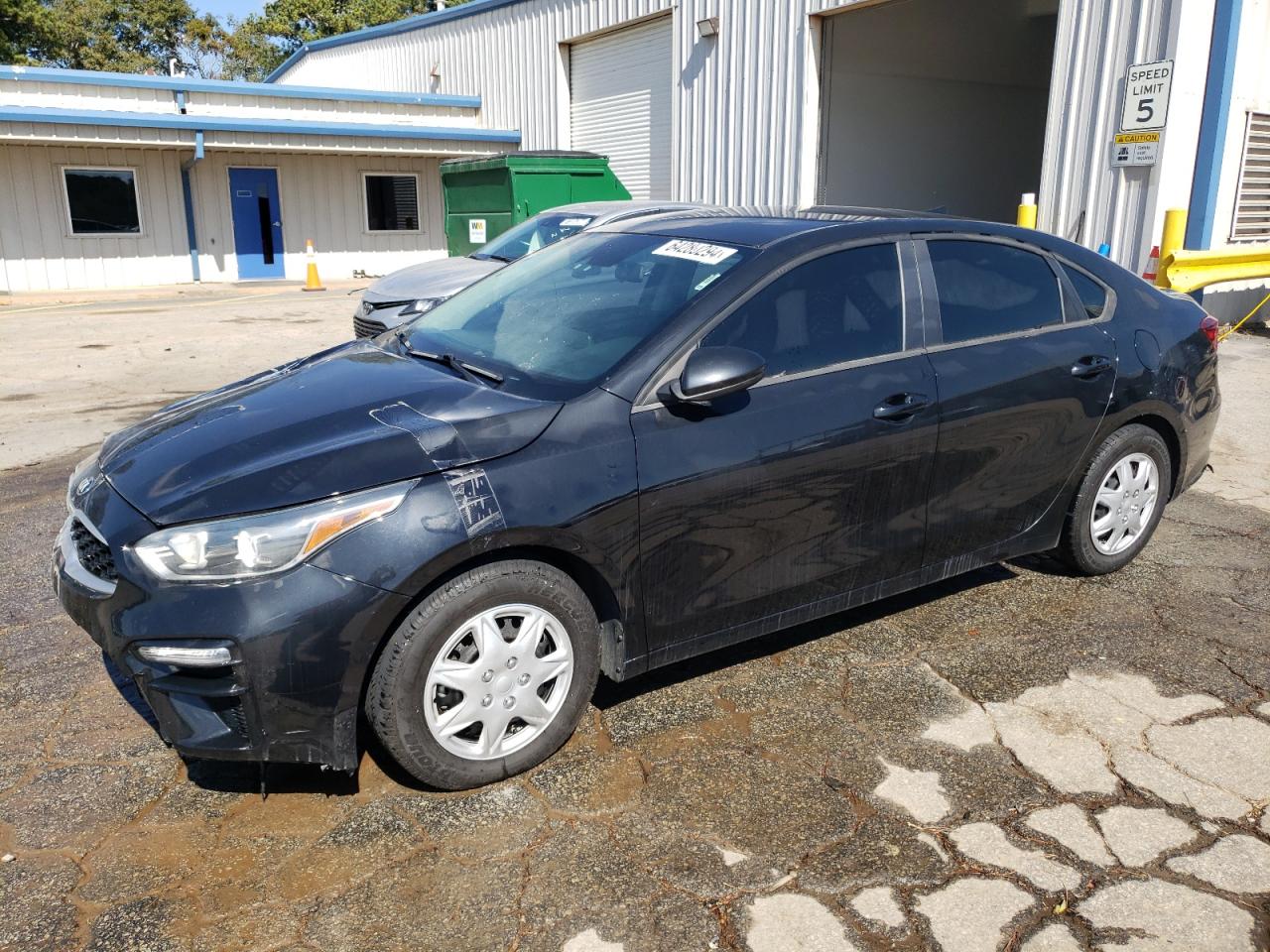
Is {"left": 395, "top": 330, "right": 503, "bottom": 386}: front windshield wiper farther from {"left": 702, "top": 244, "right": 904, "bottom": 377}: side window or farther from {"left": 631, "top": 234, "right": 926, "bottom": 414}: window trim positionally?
{"left": 702, "top": 244, "right": 904, "bottom": 377}: side window

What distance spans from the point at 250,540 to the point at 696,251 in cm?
192

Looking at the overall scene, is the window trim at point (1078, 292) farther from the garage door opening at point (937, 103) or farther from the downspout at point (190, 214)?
the downspout at point (190, 214)

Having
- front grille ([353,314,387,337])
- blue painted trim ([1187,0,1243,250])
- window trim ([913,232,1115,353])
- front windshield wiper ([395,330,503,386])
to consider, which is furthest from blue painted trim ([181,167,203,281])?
window trim ([913,232,1115,353])

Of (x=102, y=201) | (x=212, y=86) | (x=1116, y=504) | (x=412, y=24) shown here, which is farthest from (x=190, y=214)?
(x=1116, y=504)

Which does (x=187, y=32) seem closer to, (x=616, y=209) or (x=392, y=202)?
(x=392, y=202)

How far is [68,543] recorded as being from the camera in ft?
10.5

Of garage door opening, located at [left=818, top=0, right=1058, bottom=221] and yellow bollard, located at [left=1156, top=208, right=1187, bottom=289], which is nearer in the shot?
yellow bollard, located at [left=1156, top=208, right=1187, bottom=289]

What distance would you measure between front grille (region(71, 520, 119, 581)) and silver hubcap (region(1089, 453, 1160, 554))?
12.6ft

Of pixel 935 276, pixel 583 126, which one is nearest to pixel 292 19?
pixel 583 126

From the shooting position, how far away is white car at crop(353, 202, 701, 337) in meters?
8.45

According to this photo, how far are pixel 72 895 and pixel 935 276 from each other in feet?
11.3

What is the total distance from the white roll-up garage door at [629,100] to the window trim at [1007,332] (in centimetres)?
1326

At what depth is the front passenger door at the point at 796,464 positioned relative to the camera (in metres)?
3.25

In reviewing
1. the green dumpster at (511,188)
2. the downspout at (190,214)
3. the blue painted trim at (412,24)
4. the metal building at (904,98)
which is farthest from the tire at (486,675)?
the downspout at (190,214)
